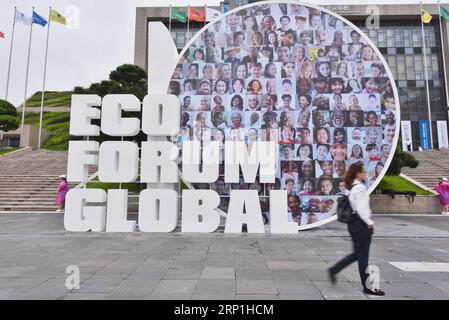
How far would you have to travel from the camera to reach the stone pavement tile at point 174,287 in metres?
4.99

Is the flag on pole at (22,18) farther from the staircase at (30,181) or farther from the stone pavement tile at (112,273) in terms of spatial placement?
the stone pavement tile at (112,273)

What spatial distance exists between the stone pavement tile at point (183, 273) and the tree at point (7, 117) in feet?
126

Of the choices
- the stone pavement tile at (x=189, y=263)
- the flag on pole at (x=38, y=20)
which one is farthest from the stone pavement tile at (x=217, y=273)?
the flag on pole at (x=38, y=20)

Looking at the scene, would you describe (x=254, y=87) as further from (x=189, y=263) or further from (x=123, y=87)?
(x=123, y=87)

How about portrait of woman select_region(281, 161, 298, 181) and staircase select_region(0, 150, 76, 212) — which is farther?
staircase select_region(0, 150, 76, 212)

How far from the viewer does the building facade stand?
47000 mm

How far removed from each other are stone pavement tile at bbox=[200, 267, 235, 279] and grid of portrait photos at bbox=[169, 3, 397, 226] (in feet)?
17.1

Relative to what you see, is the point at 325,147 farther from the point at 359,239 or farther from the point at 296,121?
the point at 359,239

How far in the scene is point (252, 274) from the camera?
602 cm

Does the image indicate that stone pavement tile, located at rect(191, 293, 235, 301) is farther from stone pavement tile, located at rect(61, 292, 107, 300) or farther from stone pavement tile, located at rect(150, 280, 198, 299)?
stone pavement tile, located at rect(61, 292, 107, 300)

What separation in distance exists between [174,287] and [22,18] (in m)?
38.3

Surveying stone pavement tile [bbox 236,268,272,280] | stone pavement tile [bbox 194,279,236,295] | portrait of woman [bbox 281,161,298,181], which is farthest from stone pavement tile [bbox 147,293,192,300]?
portrait of woman [bbox 281,161,298,181]

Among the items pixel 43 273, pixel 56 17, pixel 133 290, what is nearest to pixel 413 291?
pixel 133 290

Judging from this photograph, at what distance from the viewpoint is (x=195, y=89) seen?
11.9 meters
